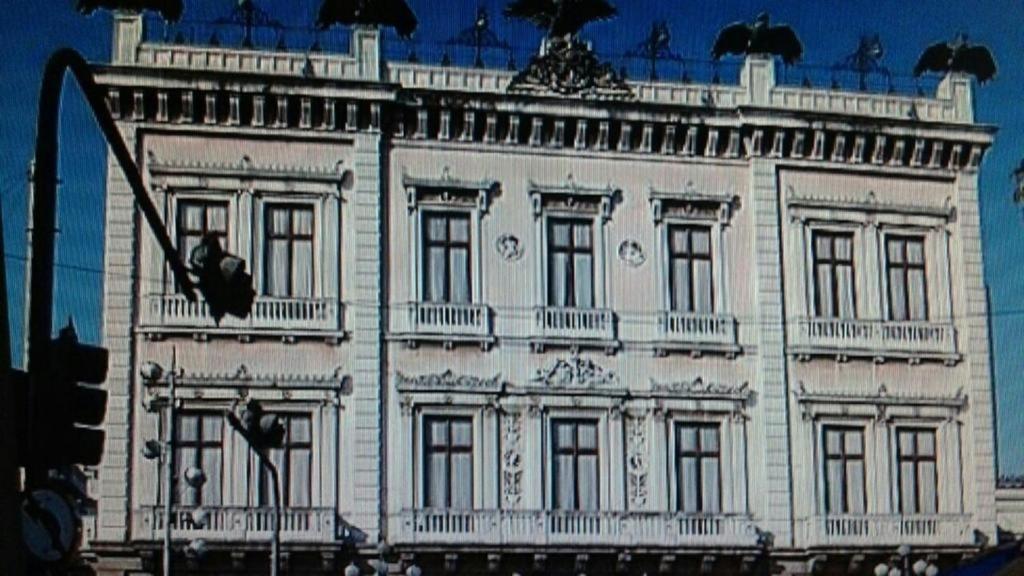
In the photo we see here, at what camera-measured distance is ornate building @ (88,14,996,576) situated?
26.2m

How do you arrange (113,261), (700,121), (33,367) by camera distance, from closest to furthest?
1. (33,367)
2. (113,261)
3. (700,121)

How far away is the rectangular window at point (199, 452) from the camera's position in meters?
25.7

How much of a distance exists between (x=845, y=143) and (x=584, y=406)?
6151 mm

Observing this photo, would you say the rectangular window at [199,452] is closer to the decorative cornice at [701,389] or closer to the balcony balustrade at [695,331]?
the decorative cornice at [701,389]

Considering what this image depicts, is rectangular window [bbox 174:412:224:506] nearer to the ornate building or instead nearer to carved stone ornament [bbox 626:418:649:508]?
the ornate building

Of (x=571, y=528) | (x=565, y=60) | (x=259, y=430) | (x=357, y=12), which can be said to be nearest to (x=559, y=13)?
(x=565, y=60)

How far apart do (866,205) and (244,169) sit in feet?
32.3

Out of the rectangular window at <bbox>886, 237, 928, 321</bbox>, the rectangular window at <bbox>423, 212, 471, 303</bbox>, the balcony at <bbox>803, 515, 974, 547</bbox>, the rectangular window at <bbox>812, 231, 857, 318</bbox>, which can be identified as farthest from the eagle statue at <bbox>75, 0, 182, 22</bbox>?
the balcony at <bbox>803, 515, 974, 547</bbox>

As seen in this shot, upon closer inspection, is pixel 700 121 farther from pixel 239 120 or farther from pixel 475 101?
pixel 239 120

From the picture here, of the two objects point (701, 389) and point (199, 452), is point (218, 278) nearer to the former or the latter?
point (199, 452)

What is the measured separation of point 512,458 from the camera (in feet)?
88.6

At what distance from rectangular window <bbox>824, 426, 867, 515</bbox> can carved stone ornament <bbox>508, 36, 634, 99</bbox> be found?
244 inches

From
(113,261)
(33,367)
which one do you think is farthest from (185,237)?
(33,367)

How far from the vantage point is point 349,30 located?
91.6 ft
